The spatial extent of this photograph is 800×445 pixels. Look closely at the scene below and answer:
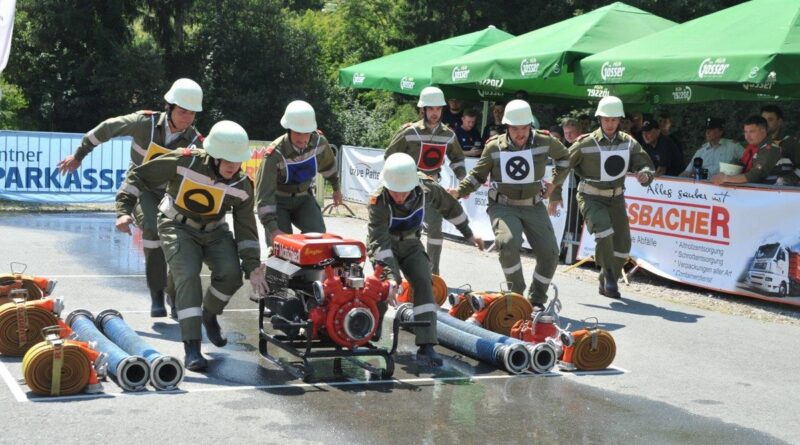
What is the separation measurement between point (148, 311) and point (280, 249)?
95.9 inches

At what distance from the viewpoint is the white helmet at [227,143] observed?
760 centimetres

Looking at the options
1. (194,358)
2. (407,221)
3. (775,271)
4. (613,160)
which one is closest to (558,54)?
(613,160)

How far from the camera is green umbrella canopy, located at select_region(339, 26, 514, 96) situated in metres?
20.7

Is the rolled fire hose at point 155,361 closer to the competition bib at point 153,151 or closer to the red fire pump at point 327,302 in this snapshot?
the red fire pump at point 327,302

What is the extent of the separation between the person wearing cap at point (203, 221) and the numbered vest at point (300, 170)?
4.54ft

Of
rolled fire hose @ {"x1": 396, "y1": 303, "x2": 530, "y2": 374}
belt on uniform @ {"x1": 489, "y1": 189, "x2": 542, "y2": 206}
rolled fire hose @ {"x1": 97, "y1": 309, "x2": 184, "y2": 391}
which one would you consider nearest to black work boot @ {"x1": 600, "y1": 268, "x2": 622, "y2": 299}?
belt on uniform @ {"x1": 489, "y1": 189, "x2": 542, "y2": 206}

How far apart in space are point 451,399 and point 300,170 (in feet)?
10.3

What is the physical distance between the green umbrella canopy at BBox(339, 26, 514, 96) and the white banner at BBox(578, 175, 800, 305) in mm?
7806

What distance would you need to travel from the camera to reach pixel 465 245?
1664 cm

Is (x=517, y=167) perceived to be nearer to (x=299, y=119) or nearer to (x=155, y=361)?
(x=299, y=119)

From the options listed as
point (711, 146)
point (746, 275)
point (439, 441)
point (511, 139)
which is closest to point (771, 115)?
point (711, 146)

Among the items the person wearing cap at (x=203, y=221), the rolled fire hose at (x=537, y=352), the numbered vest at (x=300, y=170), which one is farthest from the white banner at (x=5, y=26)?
the rolled fire hose at (x=537, y=352)

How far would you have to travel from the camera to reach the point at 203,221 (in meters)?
8.01

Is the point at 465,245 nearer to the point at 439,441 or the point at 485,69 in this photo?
the point at 485,69
